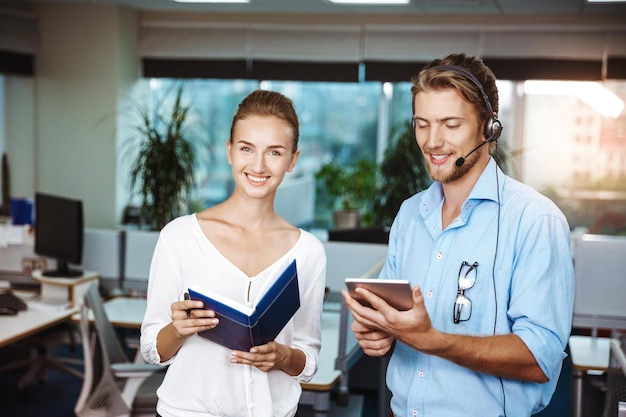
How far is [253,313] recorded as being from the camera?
152cm

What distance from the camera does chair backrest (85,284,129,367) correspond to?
3.25 meters

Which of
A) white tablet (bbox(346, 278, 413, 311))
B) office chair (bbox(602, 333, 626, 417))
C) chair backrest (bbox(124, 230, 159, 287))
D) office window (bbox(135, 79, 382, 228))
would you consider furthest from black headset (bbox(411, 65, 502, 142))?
office window (bbox(135, 79, 382, 228))

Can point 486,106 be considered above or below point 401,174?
above

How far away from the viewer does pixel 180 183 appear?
5453mm

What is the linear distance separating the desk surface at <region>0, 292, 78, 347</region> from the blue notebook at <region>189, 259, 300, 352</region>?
2.16m

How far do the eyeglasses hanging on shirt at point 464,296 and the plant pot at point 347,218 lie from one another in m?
5.80

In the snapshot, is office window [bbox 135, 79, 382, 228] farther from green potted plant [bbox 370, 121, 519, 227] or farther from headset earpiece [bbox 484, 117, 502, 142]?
headset earpiece [bbox 484, 117, 502, 142]

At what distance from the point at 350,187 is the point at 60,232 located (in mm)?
3699

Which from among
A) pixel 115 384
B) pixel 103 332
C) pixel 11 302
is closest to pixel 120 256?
pixel 11 302

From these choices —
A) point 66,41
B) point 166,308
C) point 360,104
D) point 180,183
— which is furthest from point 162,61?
point 166,308

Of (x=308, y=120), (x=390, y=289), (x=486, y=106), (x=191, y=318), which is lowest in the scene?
(x=191, y=318)

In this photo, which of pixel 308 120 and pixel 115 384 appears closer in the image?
pixel 115 384

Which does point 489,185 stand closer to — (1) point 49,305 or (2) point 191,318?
(2) point 191,318

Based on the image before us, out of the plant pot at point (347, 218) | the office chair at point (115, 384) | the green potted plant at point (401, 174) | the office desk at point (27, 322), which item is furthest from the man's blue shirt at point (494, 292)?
the plant pot at point (347, 218)
